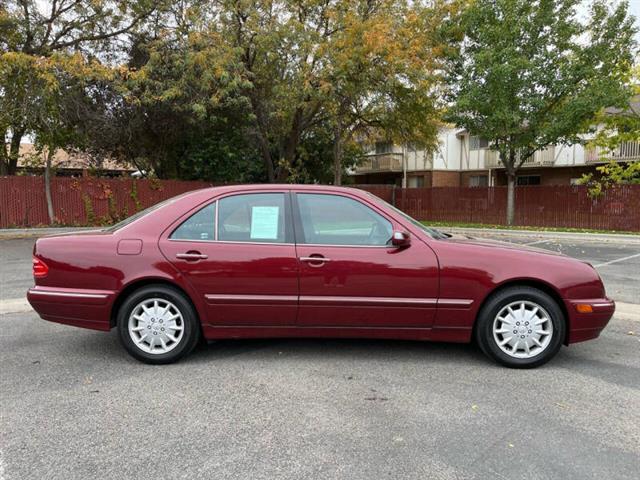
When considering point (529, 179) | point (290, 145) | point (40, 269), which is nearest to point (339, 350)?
point (40, 269)

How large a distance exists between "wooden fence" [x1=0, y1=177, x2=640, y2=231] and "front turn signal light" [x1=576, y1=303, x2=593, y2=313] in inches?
663

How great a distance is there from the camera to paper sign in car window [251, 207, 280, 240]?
4215 mm

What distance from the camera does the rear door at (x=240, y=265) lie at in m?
4.10

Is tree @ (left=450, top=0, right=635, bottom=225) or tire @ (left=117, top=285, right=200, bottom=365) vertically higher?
tree @ (left=450, top=0, right=635, bottom=225)

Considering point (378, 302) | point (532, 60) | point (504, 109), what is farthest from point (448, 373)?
point (532, 60)

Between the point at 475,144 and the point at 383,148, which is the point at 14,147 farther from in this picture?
the point at 475,144

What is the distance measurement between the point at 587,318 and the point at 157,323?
3.67 meters

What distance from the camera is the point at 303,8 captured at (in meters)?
17.5

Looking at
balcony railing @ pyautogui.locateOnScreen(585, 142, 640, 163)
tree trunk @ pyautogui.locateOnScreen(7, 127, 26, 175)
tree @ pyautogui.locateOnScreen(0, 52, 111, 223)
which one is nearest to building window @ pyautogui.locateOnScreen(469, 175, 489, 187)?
balcony railing @ pyautogui.locateOnScreen(585, 142, 640, 163)

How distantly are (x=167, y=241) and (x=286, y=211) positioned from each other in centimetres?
106

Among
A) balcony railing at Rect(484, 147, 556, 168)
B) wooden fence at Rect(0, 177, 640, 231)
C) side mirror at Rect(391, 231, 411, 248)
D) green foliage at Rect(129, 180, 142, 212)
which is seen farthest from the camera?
balcony railing at Rect(484, 147, 556, 168)

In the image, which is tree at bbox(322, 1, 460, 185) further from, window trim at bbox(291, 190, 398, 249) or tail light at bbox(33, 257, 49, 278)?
tail light at bbox(33, 257, 49, 278)

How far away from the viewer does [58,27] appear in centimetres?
1666

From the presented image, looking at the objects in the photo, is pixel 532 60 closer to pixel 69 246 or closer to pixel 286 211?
pixel 286 211
